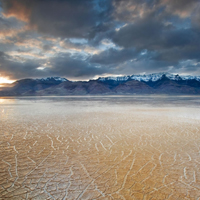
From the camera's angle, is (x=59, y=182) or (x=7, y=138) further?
(x=7, y=138)

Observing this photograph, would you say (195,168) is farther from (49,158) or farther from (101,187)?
(49,158)

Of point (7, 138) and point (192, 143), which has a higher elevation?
point (7, 138)

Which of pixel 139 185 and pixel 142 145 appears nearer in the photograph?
pixel 139 185

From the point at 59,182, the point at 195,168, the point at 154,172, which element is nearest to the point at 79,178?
the point at 59,182

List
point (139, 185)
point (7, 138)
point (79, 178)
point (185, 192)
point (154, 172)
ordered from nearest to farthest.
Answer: point (185, 192) → point (139, 185) → point (79, 178) → point (154, 172) → point (7, 138)

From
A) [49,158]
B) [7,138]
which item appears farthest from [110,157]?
[7,138]

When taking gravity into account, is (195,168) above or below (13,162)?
below

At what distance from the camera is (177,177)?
413 centimetres

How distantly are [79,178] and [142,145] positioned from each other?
3.38 m

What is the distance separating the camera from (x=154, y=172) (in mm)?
4383

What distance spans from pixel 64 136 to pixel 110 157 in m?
3.17

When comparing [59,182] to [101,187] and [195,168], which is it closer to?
[101,187]

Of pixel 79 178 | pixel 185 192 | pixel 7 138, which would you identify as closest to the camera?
pixel 185 192

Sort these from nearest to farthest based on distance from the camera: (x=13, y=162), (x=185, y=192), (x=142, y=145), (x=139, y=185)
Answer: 1. (x=185, y=192)
2. (x=139, y=185)
3. (x=13, y=162)
4. (x=142, y=145)
